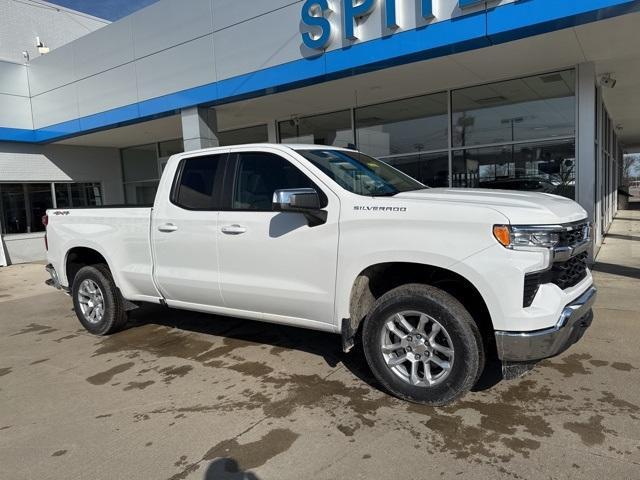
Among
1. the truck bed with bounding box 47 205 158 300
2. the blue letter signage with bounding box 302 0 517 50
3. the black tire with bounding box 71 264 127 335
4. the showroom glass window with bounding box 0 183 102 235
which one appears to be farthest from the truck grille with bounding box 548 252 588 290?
the showroom glass window with bounding box 0 183 102 235

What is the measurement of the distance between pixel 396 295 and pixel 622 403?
1.80 meters

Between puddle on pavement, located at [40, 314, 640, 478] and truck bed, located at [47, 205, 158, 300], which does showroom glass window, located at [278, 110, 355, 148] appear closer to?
truck bed, located at [47, 205, 158, 300]

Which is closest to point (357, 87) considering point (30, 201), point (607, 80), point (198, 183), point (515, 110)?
point (515, 110)

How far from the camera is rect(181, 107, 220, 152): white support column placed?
10.6m

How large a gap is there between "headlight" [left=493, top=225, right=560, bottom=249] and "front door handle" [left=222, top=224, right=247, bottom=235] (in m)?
2.16

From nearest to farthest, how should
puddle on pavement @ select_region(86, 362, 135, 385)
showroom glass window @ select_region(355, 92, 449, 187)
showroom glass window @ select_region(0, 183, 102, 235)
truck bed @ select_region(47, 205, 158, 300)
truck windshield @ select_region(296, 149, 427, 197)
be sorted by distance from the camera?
truck windshield @ select_region(296, 149, 427, 197) → puddle on pavement @ select_region(86, 362, 135, 385) → truck bed @ select_region(47, 205, 158, 300) → showroom glass window @ select_region(355, 92, 449, 187) → showroom glass window @ select_region(0, 183, 102, 235)

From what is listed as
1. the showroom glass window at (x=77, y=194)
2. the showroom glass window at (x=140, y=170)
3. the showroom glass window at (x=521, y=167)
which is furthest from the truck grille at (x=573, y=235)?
the showroom glass window at (x=140, y=170)

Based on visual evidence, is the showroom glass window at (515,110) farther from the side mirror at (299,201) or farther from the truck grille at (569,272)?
the side mirror at (299,201)

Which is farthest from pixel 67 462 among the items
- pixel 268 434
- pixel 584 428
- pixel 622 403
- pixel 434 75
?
pixel 434 75

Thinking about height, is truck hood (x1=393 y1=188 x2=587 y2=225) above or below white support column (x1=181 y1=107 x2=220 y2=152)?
below

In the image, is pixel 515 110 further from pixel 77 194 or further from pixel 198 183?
pixel 77 194

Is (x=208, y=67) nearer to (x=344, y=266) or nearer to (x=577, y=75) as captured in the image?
(x=577, y=75)

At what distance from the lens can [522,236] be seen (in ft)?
10.4

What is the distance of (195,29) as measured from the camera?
10.3 metres
